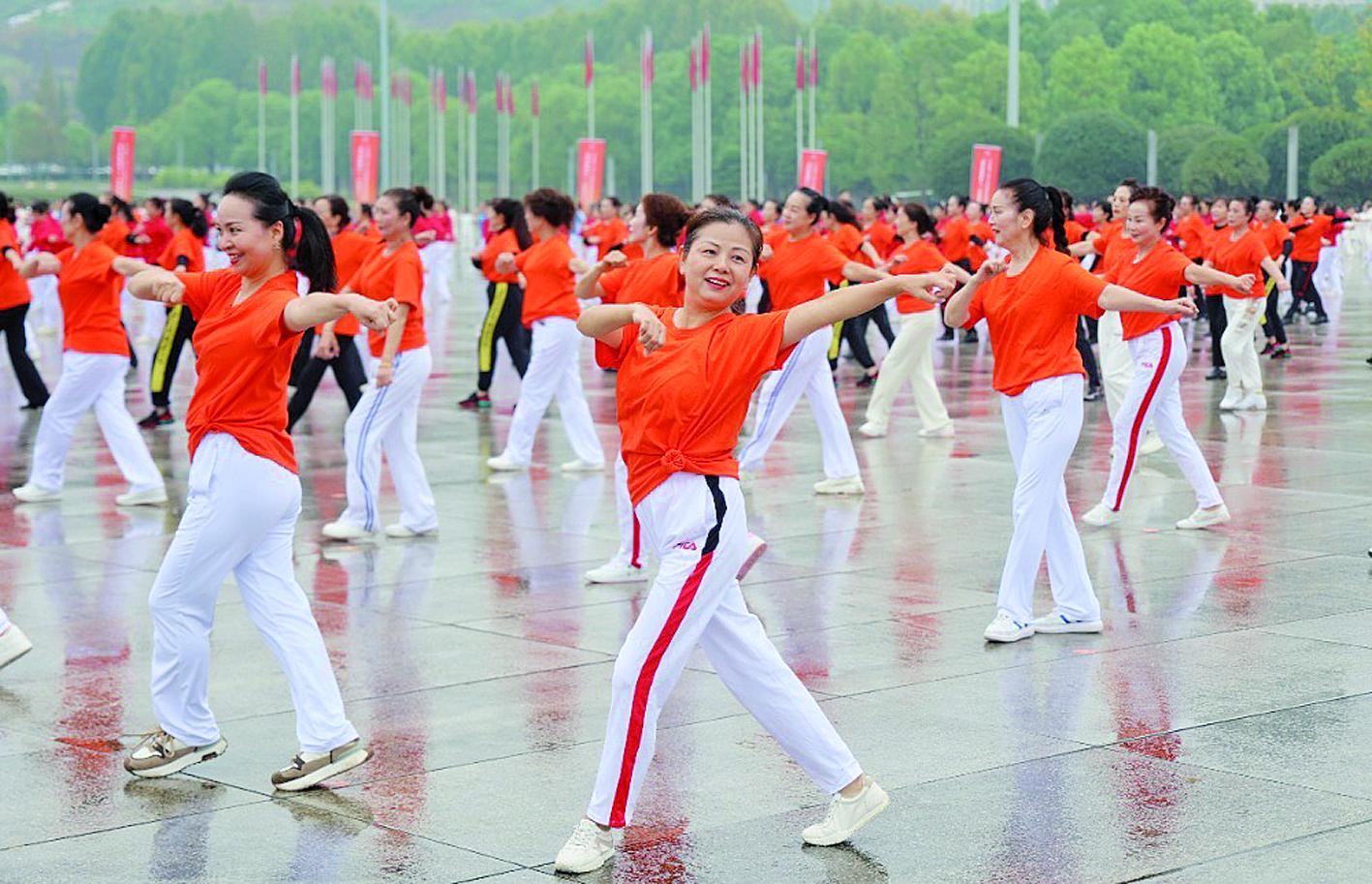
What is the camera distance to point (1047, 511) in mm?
8070

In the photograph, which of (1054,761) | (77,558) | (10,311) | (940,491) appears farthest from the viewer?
(10,311)

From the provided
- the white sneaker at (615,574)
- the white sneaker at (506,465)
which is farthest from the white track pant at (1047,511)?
the white sneaker at (506,465)

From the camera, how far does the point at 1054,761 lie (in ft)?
20.5

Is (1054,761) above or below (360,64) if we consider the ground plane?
below

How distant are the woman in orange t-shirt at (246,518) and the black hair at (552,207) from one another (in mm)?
6972

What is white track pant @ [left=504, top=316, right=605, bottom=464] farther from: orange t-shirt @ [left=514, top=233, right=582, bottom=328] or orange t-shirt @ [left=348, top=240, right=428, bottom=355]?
orange t-shirt @ [left=348, top=240, right=428, bottom=355]

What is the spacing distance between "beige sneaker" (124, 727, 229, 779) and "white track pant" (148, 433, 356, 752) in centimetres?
3

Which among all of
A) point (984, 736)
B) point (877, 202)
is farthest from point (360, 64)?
point (984, 736)

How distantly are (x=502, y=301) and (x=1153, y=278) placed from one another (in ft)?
24.4

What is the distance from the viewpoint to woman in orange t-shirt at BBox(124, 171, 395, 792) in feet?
19.9

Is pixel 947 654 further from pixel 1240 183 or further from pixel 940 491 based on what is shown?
pixel 1240 183

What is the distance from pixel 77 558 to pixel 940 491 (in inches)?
196

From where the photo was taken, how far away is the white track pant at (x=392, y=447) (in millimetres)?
10617

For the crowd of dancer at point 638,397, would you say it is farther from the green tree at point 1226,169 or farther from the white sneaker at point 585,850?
the green tree at point 1226,169
